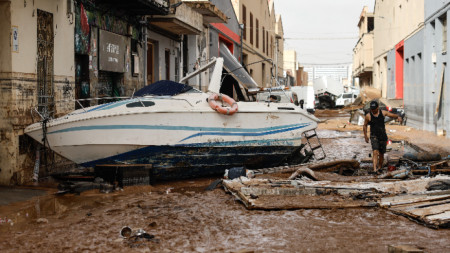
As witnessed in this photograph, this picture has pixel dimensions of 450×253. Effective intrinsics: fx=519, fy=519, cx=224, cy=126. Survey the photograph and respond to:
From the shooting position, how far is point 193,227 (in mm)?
6027

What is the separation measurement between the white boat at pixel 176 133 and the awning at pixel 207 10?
8403 mm

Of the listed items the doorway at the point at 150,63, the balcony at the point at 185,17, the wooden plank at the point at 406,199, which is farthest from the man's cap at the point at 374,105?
the doorway at the point at 150,63

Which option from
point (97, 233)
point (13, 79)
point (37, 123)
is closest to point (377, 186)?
point (97, 233)

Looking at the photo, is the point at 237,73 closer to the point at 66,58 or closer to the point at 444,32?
the point at 66,58

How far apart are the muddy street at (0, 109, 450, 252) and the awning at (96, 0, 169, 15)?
617 centimetres

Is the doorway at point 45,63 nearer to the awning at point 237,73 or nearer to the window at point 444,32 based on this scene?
the awning at point 237,73

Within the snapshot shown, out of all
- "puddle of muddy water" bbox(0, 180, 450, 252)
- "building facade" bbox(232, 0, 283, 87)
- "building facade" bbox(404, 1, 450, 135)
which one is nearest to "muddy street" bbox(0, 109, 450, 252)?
"puddle of muddy water" bbox(0, 180, 450, 252)

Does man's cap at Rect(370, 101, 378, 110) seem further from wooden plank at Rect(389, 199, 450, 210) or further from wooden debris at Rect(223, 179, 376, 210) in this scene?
wooden plank at Rect(389, 199, 450, 210)

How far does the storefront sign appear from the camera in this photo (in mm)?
12125

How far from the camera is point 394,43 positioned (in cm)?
3191

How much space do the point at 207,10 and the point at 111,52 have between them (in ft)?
23.7

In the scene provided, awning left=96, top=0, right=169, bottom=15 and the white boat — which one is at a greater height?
awning left=96, top=0, right=169, bottom=15

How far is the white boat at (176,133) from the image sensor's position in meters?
8.56

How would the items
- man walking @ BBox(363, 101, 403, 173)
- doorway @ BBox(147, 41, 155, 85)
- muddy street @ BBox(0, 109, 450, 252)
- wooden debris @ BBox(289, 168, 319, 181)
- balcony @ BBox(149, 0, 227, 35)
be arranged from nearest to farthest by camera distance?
muddy street @ BBox(0, 109, 450, 252) → wooden debris @ BBox(289, 168, 319, 181) → man walking @ BBox(363, 101, 403, 173) → balcony @ BBox(149, 0, 227, 35) → doorway @ BBox(147, 41, 155, 85)
